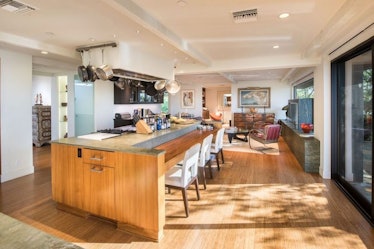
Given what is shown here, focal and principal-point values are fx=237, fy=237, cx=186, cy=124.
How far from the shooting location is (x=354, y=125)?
3.62m

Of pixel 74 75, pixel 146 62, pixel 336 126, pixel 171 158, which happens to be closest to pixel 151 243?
pixel 171 158

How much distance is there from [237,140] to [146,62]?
17.6ft

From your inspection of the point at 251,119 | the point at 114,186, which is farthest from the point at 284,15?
the point at 251,119

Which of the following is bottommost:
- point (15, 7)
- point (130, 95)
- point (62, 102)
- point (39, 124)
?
point (39, 124)

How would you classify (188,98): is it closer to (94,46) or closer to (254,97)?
(254,97)

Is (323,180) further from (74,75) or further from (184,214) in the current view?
(74,75)

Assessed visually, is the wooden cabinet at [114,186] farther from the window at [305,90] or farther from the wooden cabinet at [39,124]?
the window at [305,90]

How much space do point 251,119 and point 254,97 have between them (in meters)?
1.05

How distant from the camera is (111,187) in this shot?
2604 millimetres

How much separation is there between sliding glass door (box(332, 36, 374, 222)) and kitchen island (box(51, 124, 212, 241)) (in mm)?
2510

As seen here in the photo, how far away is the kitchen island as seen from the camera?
2395mm

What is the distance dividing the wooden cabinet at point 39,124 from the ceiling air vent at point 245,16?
6621 mm

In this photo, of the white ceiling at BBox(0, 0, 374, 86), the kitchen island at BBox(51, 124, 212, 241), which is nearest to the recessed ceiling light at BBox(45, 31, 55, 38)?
the white ceiling at BBox(0, 0, 374, 86)

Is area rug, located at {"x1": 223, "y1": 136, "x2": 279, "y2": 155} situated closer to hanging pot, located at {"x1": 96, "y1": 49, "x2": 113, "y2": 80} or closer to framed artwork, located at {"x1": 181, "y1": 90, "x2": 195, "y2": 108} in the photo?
framed artwork, located at {"x1": 181, "y1": 90, "x2": 195, "y2": 108}
